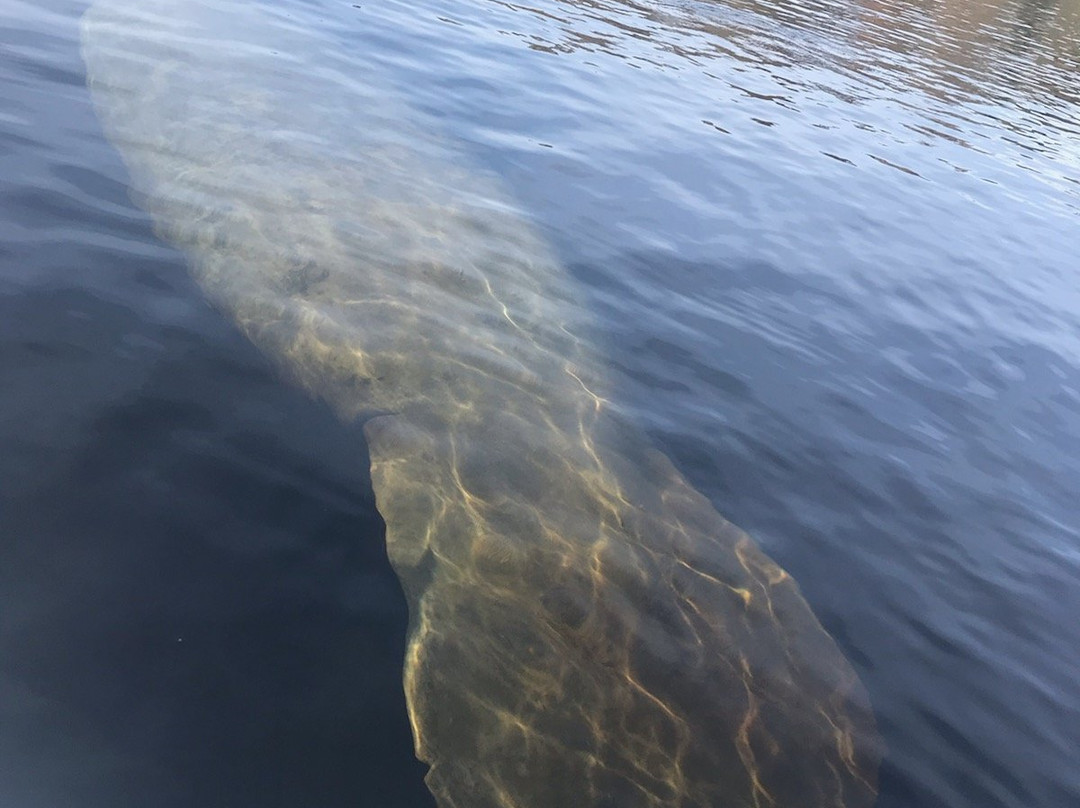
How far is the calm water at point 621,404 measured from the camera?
4.15 meters

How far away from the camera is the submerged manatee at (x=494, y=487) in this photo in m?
4.36

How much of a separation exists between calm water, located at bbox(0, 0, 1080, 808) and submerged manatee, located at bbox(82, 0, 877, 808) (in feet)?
0.94

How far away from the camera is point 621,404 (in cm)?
698

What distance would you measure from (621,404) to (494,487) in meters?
1.79

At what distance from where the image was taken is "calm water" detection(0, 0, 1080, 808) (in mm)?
4152

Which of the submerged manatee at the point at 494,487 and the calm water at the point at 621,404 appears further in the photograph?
the submerged manatee at the point at 494,487

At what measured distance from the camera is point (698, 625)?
5.11 metres

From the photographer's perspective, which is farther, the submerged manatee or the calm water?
the submerged manatee

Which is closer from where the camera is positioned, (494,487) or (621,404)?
(494,487)

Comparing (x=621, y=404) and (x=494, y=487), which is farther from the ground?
(x=494, y=487)

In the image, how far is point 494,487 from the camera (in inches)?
221

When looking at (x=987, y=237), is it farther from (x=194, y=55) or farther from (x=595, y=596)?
(x=194, y=55)

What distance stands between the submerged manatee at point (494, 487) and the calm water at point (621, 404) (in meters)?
0.29

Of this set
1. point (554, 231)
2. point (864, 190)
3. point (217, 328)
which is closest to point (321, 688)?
point (217, 328)
